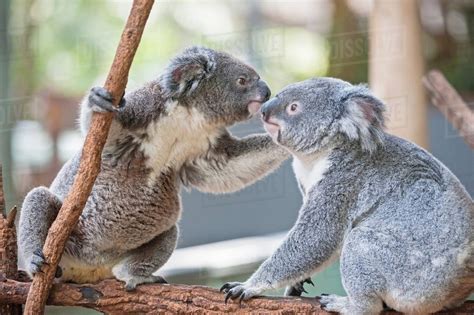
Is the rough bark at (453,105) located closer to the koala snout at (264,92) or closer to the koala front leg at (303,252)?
the koala snout at (264,92)

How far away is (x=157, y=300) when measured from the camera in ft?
Result: 13.5

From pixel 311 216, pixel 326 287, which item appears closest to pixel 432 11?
pixel 326 287

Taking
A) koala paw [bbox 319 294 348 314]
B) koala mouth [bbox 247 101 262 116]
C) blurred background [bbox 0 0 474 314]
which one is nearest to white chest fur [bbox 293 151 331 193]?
koala mouth [bbox 247 101 262 116]

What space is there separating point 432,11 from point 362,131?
3.84 m

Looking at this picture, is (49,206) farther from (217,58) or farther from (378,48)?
(378,48)

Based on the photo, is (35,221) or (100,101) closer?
(100,101)

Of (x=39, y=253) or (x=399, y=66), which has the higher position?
(x=399, y=66)

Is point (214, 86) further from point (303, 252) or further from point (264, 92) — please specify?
point (303, 252)

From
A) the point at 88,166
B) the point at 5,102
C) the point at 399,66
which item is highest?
the point at 399,66

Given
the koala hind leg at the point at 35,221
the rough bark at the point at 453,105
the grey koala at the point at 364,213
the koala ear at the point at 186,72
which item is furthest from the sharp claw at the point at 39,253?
the rough bark at the point at 453,105

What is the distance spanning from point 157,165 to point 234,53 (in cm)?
213

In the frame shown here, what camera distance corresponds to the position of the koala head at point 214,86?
445cm

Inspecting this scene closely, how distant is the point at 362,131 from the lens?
13.2 ft

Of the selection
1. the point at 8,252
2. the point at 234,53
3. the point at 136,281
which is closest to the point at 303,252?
the point at 136,281
